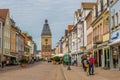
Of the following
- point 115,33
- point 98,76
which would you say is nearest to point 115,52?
point 115,33

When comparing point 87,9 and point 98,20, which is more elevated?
point 87,9

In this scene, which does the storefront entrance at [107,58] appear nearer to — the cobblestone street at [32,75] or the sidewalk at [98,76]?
the cobblestone street at [32,75]

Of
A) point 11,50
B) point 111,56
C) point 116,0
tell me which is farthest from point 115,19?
point 11,50

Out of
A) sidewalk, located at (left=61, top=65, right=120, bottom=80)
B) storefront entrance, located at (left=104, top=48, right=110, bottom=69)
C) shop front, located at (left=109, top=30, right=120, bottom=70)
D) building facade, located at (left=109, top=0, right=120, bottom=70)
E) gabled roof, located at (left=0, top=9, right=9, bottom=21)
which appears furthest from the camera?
gabled roof, located at (left=0, top=9, right=9, bottom=21)

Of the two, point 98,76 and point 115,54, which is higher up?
point 115,54

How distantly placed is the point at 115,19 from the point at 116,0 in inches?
93.2

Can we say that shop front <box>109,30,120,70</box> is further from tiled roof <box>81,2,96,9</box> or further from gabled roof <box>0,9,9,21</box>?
gabled roof <box>0,9,9,21</box>

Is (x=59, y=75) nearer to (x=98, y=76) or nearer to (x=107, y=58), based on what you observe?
(x=98, y=76)

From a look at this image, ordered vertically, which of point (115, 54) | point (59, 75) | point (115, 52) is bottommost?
point (59, 75)

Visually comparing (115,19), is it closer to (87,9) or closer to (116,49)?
(116,49)

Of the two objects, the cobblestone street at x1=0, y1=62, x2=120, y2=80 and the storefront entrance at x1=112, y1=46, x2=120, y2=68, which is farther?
the storefront entrance at x1=112, y1=46, x2=120, y2=68

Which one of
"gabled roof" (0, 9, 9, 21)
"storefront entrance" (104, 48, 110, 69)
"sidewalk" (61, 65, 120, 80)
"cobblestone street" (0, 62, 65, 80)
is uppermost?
"gabled roof" (0, 9, 9, 21)

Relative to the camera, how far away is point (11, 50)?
95625mm

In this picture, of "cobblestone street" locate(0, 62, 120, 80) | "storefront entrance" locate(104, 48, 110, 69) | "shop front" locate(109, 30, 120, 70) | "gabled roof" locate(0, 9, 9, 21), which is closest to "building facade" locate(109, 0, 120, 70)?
"shop front" locate(109, 30, 120, 70)
